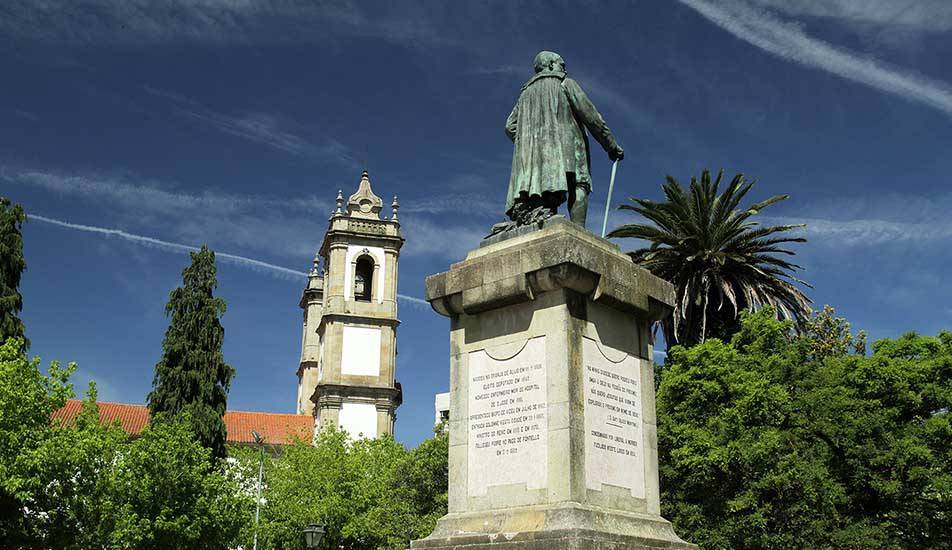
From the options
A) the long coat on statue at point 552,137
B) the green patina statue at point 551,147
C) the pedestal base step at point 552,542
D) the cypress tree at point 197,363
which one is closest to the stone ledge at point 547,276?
the green patina statue at point 551,147

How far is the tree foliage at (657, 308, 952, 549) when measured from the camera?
26109 millimetres

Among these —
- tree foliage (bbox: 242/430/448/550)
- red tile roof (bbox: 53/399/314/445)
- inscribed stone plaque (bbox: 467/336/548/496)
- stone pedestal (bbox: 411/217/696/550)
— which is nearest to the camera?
stone pedestal (bbox: 411/217/696/550)

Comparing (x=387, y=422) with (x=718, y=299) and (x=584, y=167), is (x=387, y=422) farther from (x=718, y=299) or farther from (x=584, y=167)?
(x=584, y=167)

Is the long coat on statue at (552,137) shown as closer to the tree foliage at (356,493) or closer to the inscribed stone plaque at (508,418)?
the inscribed stone plaque at (508,418)

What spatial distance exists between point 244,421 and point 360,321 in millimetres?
14492

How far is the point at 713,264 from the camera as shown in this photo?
111ft

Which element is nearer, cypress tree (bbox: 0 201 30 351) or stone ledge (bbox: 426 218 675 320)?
stone ledge (bbox: 426 218 675 320)

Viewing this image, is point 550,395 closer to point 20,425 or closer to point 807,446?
point 807,446

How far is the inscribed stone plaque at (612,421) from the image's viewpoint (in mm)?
10273

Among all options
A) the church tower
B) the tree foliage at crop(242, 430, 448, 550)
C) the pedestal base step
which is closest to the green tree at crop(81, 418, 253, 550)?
the tree foliage at crop(242, 430, 448, 550)

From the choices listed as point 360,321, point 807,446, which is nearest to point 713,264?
point 807,446

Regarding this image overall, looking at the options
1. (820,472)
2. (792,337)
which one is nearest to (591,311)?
(820,472)

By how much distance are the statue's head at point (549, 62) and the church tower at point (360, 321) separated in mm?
62217

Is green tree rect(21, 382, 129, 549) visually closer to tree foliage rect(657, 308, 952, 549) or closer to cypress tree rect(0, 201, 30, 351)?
cypress tree rect(0, 201, 30, 351)
